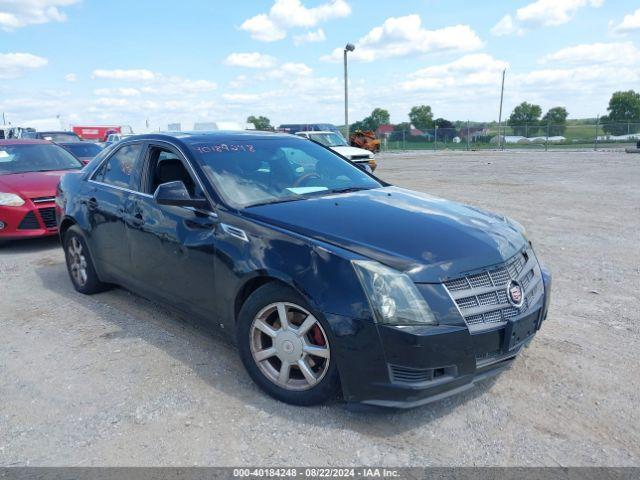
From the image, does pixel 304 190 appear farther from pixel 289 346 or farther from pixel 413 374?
pixel 413 374

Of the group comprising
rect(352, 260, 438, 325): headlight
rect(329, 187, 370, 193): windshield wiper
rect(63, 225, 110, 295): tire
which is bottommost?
rect(63, 225, 110, 295): tire

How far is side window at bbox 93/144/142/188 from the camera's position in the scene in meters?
4.64

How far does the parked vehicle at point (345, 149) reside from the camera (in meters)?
17.3

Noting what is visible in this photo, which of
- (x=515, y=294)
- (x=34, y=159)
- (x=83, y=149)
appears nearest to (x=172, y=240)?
(x=515, y=294)

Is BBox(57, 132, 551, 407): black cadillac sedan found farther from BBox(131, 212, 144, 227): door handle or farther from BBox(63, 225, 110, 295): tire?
BBox(63, 225, 110, 295): tire

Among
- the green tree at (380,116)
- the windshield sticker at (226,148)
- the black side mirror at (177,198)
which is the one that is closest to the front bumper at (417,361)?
the black side mirror at (177,198)

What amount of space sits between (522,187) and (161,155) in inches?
459

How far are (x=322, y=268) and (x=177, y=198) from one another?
1.29m

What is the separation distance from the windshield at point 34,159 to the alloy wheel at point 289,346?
6814 mm

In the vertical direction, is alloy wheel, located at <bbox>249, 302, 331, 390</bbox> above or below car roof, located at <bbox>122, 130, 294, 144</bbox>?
below

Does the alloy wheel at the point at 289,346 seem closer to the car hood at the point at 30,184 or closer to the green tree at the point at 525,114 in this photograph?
the car hood at the point at 30,184

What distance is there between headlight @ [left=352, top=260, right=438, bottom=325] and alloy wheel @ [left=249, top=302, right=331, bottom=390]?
379 millimetres

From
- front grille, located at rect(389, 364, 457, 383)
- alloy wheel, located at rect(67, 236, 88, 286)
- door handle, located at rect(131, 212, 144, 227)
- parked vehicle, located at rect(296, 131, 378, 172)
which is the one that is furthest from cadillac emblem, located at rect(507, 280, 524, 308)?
parked vehicle, located at rect(296, 131, 378, 172)

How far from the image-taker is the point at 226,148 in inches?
163
